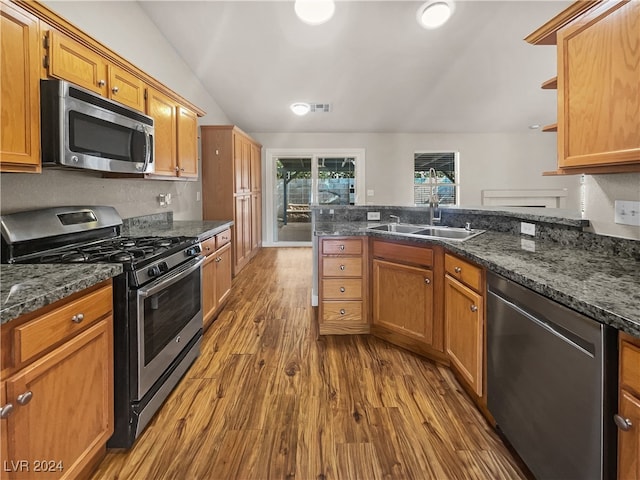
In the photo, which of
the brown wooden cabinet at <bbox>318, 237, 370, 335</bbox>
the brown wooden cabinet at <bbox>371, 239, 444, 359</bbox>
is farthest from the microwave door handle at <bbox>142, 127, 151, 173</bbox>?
the brown wooden cabinet at <bbox>371, 239, 444, 359</bbox>

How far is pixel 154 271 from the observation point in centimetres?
174

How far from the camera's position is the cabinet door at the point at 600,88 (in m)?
1.24

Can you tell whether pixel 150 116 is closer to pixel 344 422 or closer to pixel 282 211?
pixel 344 422

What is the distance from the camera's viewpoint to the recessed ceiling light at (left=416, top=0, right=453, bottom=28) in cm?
331

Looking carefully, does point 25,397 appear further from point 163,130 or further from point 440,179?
point 440,179

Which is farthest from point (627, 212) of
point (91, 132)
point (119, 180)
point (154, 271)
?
point (119, 180)

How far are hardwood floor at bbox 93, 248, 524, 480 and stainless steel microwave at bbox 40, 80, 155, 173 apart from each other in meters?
1.39

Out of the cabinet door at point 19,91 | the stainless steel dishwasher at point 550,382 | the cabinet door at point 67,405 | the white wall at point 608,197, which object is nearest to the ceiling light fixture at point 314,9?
the cabinet door at point 19,91

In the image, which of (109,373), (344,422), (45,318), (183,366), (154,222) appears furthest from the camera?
(154,222)

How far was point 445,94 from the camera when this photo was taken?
5.65m

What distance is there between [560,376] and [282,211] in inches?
268

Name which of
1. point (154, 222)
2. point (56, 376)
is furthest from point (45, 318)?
point (154, 222)

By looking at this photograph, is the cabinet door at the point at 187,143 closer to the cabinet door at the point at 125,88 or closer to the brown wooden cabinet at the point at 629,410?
the cabinet door at the point at 125,88

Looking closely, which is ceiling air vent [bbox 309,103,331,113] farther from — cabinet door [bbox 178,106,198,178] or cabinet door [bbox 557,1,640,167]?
cabinet door [bbox 557,1,640,167]
